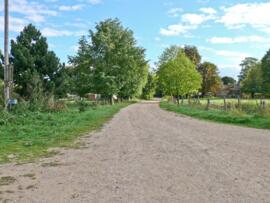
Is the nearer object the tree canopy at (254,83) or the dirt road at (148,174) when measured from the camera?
the dirt road at (148,174)

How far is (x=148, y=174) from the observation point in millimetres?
8086

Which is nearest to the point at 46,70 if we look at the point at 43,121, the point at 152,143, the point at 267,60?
the point at 43,121

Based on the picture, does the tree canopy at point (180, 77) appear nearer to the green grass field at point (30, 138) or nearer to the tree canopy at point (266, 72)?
the green grass field at point (30, 138)

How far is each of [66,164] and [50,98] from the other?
71.1ft

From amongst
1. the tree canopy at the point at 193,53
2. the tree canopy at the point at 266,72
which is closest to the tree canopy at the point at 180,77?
the tree canopy at the point at 266,72

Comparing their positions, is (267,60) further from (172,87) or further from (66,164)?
(66,164)

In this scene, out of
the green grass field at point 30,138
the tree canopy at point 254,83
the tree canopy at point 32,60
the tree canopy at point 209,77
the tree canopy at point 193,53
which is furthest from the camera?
the tree canopy at point 209,77

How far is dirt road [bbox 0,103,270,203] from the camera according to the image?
6.41m

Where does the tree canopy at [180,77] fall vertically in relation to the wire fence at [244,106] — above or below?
above

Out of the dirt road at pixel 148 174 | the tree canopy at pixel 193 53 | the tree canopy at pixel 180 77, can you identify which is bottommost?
the dirt road at pixel 148 174

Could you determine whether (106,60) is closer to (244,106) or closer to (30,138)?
(244,106)

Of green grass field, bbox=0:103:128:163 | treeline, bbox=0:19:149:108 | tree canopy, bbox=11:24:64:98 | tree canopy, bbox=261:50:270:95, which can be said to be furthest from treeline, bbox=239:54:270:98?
green grass field, bbox=0:103:128:163

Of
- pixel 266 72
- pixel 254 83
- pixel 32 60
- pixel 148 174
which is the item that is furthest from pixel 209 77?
pixel 148 174

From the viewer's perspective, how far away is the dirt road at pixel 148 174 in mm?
6414
